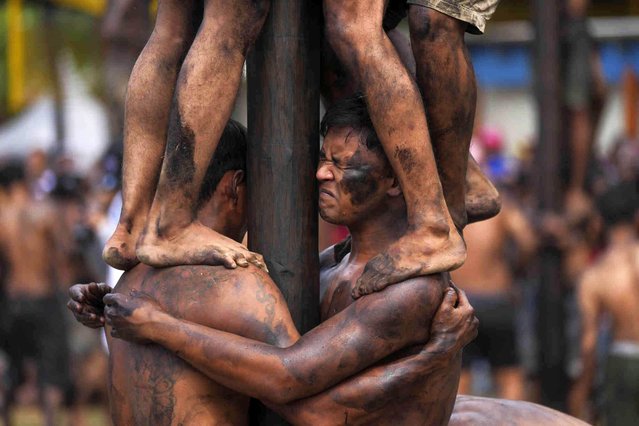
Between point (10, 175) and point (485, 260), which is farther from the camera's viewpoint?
point (10, 175)

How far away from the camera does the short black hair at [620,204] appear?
35.6 ft

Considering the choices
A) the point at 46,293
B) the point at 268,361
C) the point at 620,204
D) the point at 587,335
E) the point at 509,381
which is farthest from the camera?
the point at 46,293

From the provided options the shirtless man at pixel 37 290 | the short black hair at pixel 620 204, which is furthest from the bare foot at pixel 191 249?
the shirtless man at pixel 37 290

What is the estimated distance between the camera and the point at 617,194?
11266mm

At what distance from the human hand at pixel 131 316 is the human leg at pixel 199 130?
192 millimetres

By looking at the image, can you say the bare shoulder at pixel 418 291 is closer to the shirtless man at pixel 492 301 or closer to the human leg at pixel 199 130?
the human leg at pixel 199 130

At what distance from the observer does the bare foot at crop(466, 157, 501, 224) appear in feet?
18.3

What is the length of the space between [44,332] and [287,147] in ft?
29.1

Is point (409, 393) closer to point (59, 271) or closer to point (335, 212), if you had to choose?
point (335, 212)

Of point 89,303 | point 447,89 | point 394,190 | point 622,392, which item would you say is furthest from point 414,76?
point 622,392

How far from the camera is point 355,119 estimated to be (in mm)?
5027

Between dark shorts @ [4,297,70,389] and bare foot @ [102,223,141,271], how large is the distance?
8.44 m

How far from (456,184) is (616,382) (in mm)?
4461

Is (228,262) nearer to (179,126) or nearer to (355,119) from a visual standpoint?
(179,126)
